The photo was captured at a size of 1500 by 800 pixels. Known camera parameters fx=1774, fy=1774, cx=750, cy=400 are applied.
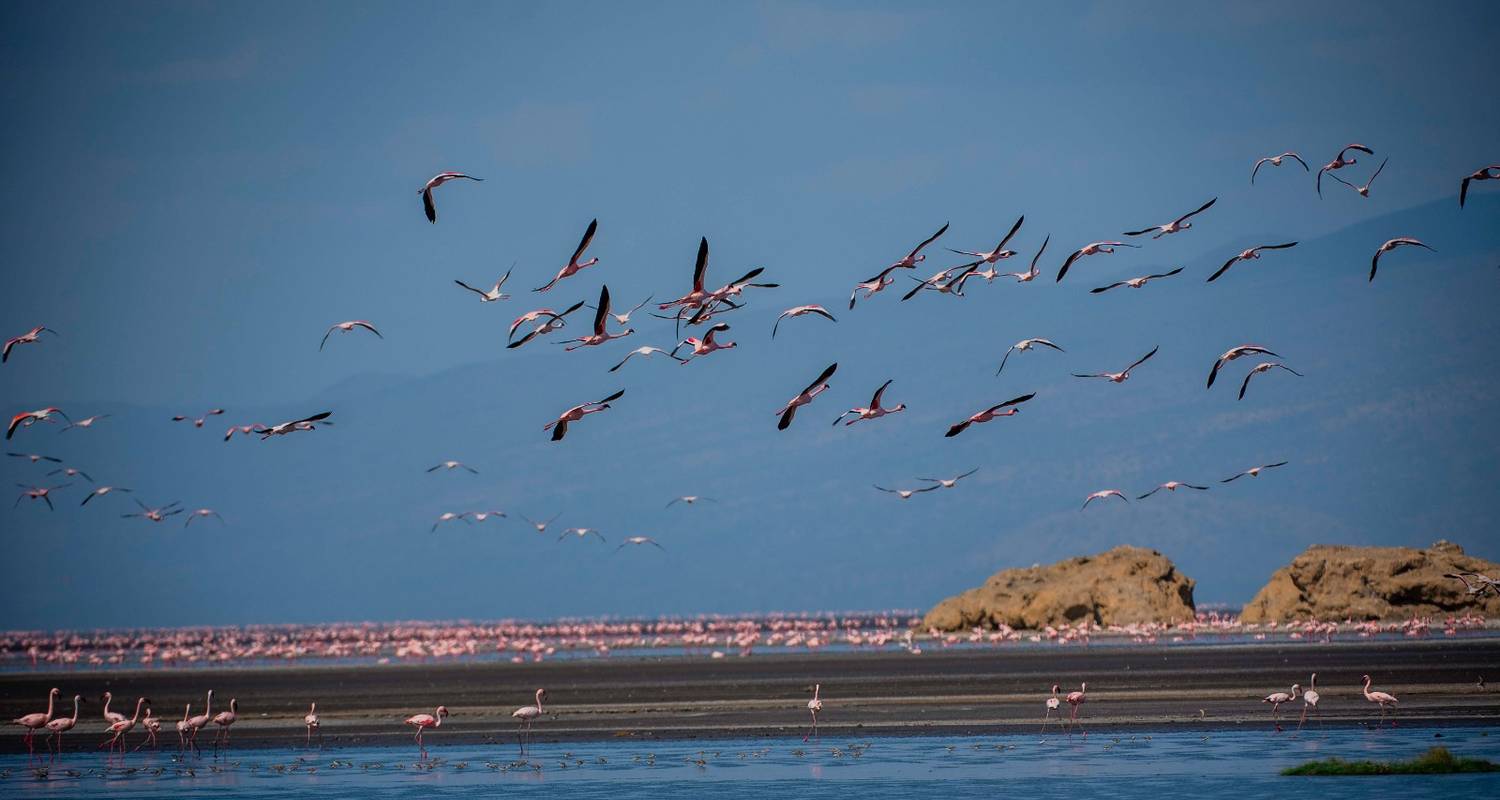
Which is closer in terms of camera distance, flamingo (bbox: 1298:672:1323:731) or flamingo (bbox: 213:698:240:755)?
flamingo (bbox: 1298:672:1323:731)

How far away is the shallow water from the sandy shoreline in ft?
7.17

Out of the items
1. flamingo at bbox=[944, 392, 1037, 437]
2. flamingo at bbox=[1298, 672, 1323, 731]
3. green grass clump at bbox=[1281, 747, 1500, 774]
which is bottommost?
green grass clump at bbox=[1281, 747, 1500, 774]

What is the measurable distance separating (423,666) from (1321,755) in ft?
151

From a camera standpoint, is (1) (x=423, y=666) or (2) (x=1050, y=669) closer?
(2) (x=1050, y=669)

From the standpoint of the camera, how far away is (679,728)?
118ft

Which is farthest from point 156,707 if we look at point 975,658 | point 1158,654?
point 1158,654

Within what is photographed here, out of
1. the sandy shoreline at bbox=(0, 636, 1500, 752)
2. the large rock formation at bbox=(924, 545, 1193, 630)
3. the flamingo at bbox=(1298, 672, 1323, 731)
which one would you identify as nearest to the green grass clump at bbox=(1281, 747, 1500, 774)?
the flamingo at bbox=(1298, 672, 1323, 731)

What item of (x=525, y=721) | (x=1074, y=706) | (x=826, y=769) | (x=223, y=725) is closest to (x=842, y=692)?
(x=525, y=721)

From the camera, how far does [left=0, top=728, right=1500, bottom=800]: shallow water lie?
80.8 ft

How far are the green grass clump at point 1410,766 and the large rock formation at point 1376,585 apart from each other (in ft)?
133

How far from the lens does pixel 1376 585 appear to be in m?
67.6

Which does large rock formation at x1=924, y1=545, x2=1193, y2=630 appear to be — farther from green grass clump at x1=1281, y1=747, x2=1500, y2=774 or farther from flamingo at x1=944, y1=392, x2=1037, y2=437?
green grass clump at x1=1281, y1=747, x2=1500, y2=774

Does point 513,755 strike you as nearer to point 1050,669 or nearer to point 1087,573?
point 1050,669

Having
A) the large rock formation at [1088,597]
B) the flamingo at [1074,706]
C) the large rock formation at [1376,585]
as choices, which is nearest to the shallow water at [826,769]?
the flamingo at [1074,706]
